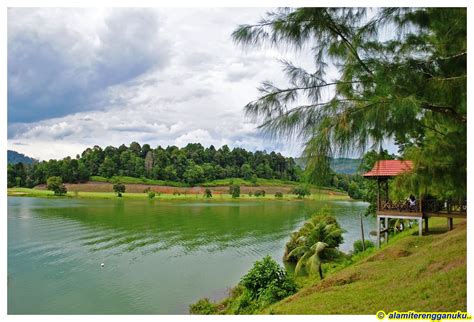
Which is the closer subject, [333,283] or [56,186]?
[333,283]

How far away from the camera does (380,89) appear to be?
312cm

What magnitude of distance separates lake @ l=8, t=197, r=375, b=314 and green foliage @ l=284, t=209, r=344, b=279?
5.65 feet

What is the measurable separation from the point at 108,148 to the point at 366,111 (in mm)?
72588

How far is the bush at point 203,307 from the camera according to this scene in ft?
29.2

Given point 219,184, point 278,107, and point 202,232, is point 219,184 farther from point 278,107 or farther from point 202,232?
point 278,107

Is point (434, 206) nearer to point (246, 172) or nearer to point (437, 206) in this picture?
point (437, 206)

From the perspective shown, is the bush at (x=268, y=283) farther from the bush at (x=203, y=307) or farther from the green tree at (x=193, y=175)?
the green tree at (x=193, y=175)

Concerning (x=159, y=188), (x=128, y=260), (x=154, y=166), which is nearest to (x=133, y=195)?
(x=159, y=188)

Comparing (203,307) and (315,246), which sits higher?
(315,246)

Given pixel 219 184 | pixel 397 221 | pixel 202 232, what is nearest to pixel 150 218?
pixel 202 232

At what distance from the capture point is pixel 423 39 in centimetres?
352

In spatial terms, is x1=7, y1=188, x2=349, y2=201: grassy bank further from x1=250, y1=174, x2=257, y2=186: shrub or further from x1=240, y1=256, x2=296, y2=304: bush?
x1=240, y1=256, x2=296, y2=304: bush

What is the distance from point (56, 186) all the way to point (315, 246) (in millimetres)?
48687

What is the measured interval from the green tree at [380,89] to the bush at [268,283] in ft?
18.1
